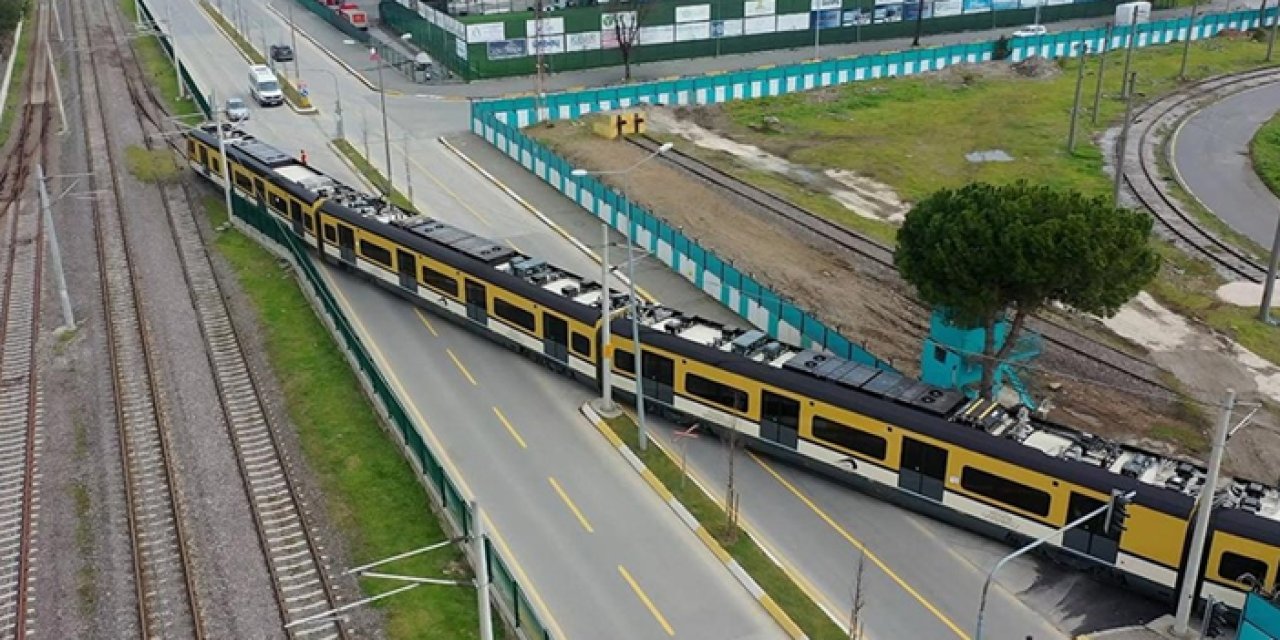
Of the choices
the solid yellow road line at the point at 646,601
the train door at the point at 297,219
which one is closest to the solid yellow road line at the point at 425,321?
the train door at the point at 297,219

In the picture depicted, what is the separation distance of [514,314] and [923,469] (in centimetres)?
1607

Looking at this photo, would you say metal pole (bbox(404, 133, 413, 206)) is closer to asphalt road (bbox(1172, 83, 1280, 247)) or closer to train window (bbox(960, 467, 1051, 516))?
train window (bbox(960, 467, 1051, 516))

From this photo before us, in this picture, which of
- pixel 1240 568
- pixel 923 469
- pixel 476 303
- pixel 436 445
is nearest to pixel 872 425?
pixel 923 469

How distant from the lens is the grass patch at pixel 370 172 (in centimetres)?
5727

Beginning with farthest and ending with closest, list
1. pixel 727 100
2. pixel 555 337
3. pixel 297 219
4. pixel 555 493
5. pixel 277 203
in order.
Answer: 1. pixel 727 100
2. pixel 277 203
3. pixel 297 219
4. pixel 555 337
5. pixel 555 493

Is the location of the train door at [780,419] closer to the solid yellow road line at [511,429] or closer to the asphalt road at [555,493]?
the asphalt road at [555,493]

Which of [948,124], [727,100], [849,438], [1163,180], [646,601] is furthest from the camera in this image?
[727,100]

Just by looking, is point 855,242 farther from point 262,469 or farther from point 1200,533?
point 262,469

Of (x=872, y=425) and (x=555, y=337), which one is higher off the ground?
(x=872, y=425)

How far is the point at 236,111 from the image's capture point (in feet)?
238

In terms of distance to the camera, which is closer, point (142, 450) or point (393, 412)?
point (142, 450)

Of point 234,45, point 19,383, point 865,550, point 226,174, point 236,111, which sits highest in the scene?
point 234,45

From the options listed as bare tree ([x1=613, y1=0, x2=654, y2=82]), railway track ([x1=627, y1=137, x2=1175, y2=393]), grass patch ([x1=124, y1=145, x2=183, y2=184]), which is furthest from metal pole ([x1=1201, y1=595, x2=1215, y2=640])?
bare tree ([x1=613, y1=0, x2=654, y2=82])

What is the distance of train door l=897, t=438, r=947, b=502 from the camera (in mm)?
29741
